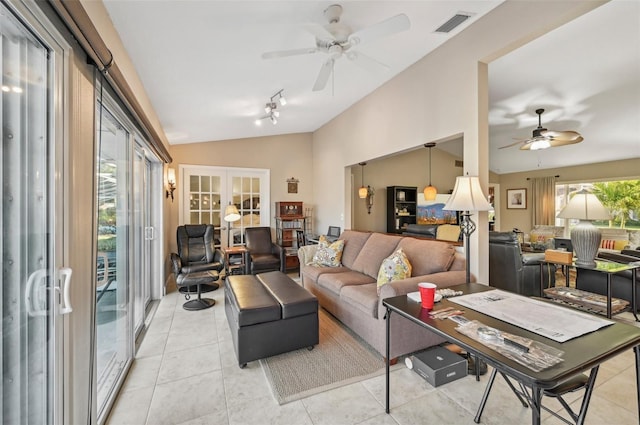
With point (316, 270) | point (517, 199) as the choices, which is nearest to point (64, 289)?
point (316, 270)

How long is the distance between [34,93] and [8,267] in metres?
0.70

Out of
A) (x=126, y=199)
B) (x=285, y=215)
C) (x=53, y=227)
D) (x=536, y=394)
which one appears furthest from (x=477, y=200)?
(x=285, y=215)

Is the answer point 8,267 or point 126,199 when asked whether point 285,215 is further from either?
point 8,267

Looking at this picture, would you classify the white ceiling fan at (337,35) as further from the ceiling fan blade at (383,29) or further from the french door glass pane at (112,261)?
the french door glass pane at (112,261)

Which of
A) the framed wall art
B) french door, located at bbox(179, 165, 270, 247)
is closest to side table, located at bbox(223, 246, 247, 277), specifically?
french door, located at bbox(179, 165, 270, 247)

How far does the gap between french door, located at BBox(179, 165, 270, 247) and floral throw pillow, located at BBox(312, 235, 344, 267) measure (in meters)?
2.32

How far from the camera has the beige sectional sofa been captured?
2383 millimetres

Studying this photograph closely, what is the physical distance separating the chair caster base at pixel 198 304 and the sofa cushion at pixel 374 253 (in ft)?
6.76

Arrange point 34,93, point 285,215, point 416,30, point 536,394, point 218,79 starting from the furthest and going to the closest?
point 285,215 < point 218,79 < point 416,30 < point 34,93 < point 536,394

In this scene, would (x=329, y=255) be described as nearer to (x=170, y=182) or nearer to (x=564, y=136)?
(x=170, y=182)

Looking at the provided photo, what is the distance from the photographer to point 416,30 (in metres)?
2.81

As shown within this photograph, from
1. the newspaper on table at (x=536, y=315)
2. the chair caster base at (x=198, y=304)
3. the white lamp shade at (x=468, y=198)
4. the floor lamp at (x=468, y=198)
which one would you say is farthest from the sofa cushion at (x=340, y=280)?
the chair caster base at (x=198, y=304)

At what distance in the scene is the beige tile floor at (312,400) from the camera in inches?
69.4

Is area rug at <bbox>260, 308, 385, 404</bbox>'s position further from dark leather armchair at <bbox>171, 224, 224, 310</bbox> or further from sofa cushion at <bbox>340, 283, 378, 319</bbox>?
dark leather armchair at <bbox>171, 224, 224, 310</bbox>
